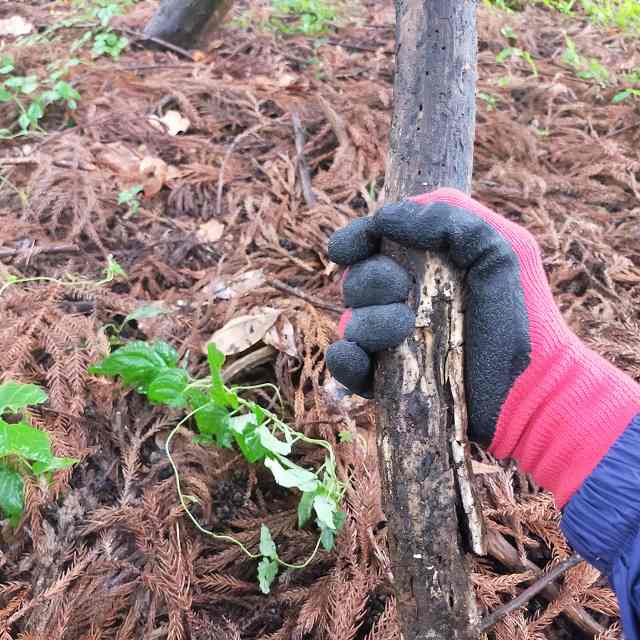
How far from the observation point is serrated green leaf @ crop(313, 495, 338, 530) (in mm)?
1463

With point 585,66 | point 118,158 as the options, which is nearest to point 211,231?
point 118,158

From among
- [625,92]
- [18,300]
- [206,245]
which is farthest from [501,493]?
[625,92]

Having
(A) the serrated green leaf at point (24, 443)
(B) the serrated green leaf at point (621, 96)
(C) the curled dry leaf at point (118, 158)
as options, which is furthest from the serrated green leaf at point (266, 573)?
(B) the serrated green leaf at point (621, 96)

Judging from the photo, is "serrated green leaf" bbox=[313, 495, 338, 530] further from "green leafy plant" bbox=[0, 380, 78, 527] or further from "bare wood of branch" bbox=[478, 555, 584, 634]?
"green leafy plant" bbox=[0, 380, 78, 527]

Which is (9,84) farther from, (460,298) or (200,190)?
(460,298)

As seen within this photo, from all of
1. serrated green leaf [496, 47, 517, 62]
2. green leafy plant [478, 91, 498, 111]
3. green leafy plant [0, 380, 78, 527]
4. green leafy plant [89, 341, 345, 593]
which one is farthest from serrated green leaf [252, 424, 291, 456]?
serrated green leaf [496, 47, 517, 62]

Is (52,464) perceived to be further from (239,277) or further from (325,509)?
(239,277)

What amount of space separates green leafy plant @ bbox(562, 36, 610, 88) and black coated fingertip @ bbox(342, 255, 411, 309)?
3.10 meters

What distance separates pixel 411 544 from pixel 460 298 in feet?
1.99

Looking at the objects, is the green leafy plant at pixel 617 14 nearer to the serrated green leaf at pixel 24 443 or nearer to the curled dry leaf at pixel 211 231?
the curled dry leaf at pixel 211 231

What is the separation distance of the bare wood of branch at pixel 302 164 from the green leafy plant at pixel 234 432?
125 centimetres

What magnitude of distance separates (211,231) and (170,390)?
1104 mm

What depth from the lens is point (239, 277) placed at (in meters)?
2.33

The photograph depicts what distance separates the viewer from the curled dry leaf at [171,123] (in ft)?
10.3
